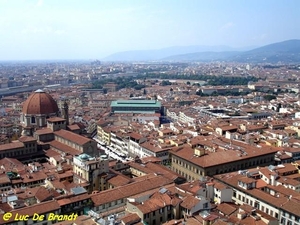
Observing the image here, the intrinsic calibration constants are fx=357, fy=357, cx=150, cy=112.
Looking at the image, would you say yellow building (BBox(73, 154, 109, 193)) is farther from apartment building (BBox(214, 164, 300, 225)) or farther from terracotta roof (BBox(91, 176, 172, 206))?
apartment building (BBox(214, 164, 300, 225))

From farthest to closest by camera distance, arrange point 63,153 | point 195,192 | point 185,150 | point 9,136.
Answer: point 9,136
point 63,153
point 185,150
point 195,192

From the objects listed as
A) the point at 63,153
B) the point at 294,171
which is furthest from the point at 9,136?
the point at 294,171

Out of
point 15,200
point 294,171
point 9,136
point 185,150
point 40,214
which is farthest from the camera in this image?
point 9,136

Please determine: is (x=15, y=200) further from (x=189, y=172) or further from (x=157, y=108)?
(x=157, y=108)

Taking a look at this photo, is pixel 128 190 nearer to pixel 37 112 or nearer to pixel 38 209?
pixel 38 209

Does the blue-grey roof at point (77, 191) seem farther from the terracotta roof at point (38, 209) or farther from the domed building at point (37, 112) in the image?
the domed building at point (37, 112)

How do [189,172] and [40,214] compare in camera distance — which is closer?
[40,214]

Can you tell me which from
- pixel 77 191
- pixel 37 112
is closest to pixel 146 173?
pixel 77 191

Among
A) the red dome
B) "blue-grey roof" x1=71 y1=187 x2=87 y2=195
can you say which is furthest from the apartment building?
the red dome

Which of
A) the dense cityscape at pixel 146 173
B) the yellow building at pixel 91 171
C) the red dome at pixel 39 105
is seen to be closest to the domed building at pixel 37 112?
the red dome at pixel 39 105
